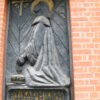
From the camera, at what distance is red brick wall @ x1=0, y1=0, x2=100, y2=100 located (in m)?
4.16

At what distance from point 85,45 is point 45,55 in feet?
2.15

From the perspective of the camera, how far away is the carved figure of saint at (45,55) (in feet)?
14.2

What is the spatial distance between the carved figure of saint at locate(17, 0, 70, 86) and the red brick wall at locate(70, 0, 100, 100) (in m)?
0.27

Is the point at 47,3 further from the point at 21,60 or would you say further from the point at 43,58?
the point at 21,60

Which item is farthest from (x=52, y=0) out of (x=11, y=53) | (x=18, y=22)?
(x=11, y=53)

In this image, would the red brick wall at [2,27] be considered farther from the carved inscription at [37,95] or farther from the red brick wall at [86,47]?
the red brick wall at [86,47]

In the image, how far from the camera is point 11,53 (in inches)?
182

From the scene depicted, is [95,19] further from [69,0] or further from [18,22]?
[18,22]

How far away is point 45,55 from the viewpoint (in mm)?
4508

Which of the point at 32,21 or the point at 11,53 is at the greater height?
the point at 32,21

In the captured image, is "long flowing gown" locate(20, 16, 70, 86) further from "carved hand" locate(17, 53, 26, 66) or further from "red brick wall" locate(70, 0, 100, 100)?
"red brick wall" locate(70, 0, 100, 100)

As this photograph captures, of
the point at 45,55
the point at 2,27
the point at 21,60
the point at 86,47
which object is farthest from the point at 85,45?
the point at 2,27

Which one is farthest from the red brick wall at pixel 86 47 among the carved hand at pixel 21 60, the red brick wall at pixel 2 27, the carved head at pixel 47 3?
the red brick wall at pixel 2 27

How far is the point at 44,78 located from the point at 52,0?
4.71 feet
